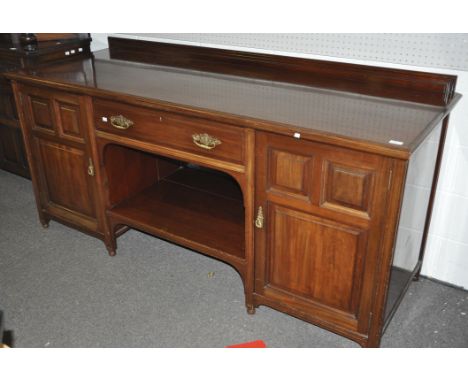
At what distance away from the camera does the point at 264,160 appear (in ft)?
6.13

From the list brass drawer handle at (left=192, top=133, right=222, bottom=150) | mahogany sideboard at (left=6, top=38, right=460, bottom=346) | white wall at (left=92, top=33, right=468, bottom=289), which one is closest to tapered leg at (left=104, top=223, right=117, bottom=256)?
mahogany sideboard at (left=6, top=38, right=460, bottom=346)

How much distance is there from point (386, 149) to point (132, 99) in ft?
3.32

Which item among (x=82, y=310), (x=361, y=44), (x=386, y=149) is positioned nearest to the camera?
(x=386, y=149)

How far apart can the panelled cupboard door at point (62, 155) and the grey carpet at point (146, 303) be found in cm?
17

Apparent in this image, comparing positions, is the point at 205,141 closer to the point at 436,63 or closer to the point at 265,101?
the point at 265,101

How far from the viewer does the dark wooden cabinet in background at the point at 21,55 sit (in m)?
2.81

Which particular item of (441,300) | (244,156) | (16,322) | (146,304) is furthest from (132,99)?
(441,300)

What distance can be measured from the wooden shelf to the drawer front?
45 cm

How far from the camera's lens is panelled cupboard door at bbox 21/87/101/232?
2.40 m

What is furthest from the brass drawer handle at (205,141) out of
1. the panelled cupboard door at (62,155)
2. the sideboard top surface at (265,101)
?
the panelled cupboard door at (62,155)

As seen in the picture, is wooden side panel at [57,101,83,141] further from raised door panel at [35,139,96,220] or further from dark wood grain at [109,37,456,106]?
dark wood grain at [109,37,456,106]

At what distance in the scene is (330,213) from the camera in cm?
181

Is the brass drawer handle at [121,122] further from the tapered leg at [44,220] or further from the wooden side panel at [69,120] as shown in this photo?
the tapered leg at [44,220]

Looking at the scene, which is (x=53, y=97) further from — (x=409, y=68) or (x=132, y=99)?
(x=409, y=68)
